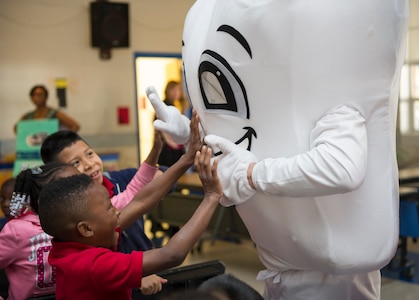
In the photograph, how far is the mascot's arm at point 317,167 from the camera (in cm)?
152

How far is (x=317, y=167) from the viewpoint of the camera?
1.52 m

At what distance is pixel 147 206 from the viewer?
2.12m

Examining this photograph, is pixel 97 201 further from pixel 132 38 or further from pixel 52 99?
pixel 132 38

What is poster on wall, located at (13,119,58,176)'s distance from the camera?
6102 millimetres

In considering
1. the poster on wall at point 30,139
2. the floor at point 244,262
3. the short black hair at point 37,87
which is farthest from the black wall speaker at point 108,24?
the floor at point 244,262

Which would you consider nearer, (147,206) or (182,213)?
(147,206)

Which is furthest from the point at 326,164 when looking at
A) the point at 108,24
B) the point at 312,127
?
the point at 108,24

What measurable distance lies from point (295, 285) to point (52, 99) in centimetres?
545

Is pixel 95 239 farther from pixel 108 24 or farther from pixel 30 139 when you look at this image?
pixel 108 24

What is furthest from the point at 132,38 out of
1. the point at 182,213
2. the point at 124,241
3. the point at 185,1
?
the point at 124,241

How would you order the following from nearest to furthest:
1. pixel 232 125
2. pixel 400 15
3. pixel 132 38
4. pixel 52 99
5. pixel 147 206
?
pixel 400 15, pixel 232 125, pixel 147 206, pixel 52 99, pixel 132 38

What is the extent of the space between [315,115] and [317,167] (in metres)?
0.19

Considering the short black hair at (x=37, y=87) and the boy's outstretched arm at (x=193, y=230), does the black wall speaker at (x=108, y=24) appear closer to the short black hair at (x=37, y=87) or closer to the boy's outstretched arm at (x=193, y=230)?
the short black hair at (x=37, y=87)

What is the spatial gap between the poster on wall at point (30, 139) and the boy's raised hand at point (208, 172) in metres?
4.65
